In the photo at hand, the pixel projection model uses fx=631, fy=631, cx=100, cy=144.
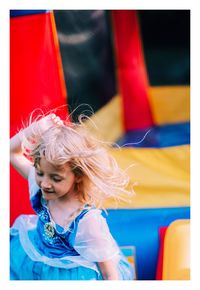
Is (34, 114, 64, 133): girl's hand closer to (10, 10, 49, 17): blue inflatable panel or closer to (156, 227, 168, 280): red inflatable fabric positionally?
(10, 10, 49, 17): blue inflatable panel

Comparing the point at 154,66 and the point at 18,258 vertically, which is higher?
the point at 154,66

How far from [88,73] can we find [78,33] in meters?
0.16

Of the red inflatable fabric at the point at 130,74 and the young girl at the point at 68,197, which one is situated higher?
the red inflatable fabric at the point at 130,74

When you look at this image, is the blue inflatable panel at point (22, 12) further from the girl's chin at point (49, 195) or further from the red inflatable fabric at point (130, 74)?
the red inflatable fabric at point (130, 74)

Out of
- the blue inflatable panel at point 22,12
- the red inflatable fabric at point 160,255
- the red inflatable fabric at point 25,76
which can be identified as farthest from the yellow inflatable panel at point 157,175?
the blue inflatable panel at point 22,12

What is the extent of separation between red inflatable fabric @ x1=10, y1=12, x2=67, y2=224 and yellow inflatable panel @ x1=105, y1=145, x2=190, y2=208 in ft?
1.00

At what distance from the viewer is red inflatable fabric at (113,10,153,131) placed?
2533 mm

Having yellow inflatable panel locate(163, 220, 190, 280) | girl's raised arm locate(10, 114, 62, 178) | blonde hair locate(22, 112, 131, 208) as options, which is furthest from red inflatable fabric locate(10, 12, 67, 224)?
yellow inflatable panel locate(163, 220, 190, 280)

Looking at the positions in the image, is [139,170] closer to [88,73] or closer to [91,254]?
[88,73]

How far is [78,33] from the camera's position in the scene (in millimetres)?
2076

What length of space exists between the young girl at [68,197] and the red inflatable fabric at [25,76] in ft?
0.55

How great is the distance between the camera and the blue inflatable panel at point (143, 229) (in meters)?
1.64
